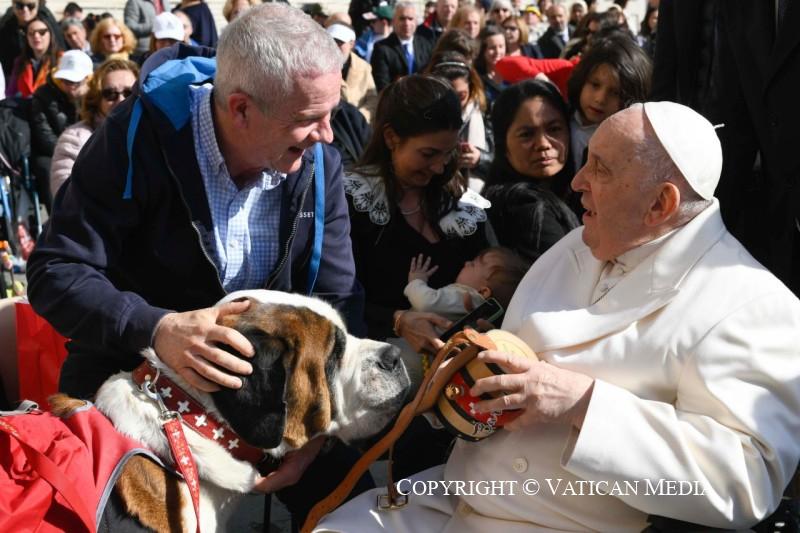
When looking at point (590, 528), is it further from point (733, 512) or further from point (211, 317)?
point (211, 317)

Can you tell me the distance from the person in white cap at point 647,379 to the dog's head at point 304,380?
1.05 ft

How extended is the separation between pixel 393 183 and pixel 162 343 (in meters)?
1.87

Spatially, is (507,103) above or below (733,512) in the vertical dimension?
above

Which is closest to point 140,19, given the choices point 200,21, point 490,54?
point 200,21

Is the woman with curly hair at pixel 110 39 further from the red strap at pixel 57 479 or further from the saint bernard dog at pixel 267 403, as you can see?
the red strap at pixel 57 479

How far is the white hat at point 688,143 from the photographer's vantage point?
8.88 feet

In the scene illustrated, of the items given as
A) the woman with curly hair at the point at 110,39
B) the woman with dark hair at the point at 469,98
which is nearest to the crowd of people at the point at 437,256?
the woman with dark hair at the point at 469,98

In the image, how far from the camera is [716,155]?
2.75m

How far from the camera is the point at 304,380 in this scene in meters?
2.86

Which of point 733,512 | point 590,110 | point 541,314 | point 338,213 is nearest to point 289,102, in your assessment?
point 338,213

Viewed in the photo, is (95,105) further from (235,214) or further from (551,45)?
(551,45)

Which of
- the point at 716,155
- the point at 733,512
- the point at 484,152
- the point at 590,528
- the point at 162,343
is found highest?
the point at 716,155

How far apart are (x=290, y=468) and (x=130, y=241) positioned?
1008 millimetres

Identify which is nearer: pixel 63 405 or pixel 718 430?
pixel 718 430
